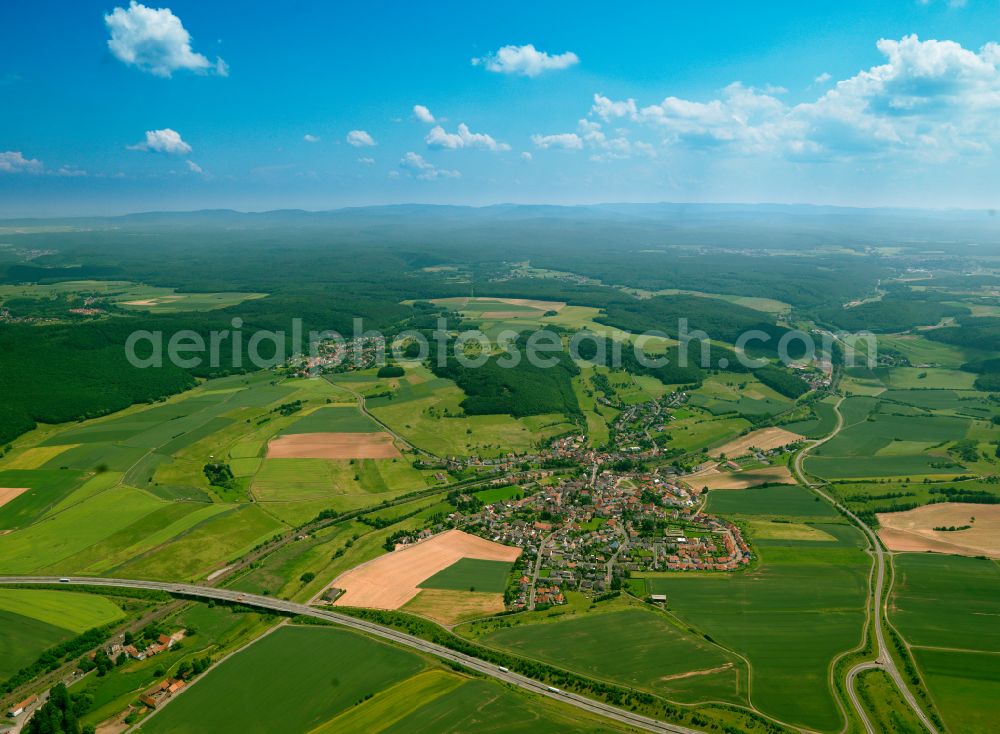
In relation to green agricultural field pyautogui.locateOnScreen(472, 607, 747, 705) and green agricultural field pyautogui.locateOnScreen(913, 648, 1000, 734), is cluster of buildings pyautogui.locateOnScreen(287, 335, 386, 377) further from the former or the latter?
green agricultural field pyautogui.locateOnScreen(913, 648, 1000, 734)

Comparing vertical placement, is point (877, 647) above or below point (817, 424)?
below

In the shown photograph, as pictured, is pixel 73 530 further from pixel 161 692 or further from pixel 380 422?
pixel 380 422

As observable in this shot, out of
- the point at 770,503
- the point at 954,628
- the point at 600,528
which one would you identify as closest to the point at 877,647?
the point at 954,628

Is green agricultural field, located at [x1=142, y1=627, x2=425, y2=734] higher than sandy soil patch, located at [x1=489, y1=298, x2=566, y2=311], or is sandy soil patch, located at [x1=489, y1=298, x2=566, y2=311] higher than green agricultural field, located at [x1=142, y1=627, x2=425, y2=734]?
sandy soil patch, located at [x1=489, y1=298, x2=566, y2=311]

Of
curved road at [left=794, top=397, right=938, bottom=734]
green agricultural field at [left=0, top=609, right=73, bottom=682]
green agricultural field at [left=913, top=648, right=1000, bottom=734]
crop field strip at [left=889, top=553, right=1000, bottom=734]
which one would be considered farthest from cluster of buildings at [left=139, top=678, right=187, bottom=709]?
crop field strip at [left=889, top=553, right=1000, bottom=734]

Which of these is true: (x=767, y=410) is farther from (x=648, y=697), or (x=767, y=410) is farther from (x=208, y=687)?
(x=208, y=687)

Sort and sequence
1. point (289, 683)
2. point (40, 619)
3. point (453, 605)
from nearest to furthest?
point (289, 683) → point (40, 619) → point (453, 605)

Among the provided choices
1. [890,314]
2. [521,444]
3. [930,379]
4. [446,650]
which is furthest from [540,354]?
[890,314]
